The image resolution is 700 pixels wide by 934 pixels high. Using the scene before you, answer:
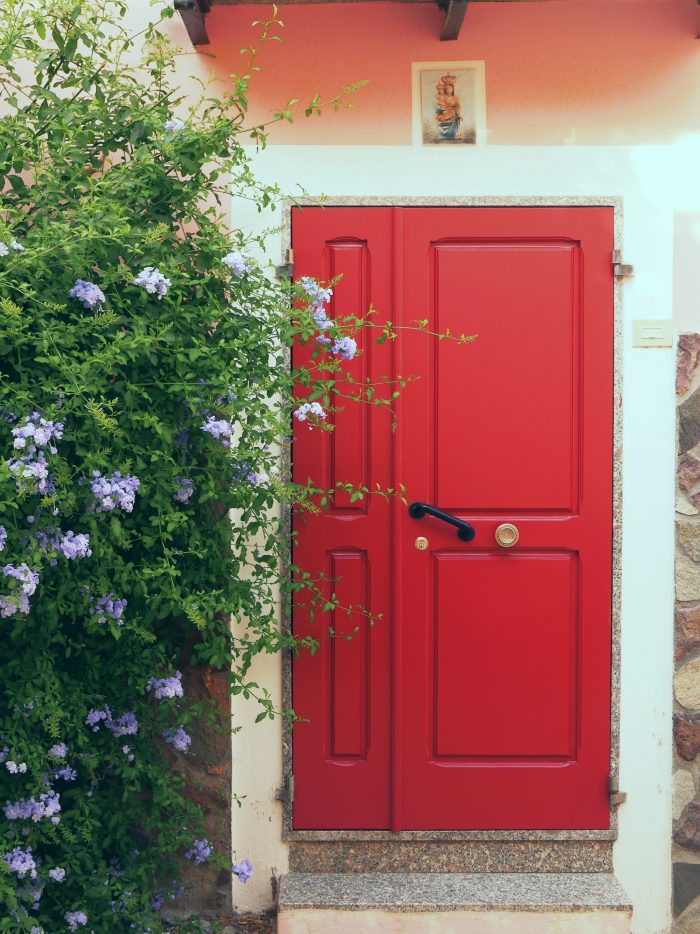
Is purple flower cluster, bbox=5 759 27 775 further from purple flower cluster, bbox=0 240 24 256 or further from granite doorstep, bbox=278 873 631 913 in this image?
purple flower cluster, bbox=0 240 24 256

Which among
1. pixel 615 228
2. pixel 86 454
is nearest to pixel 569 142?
pixel 615 228

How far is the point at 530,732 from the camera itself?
3.47m

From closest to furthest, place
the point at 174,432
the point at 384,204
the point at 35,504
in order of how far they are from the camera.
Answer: the point at 35,504 → the point at 174,432 → the point at 384,204

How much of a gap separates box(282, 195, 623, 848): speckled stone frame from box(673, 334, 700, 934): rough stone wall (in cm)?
21

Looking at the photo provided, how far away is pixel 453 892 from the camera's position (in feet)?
10.8

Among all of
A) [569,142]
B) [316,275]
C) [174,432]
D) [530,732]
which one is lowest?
[530,732]

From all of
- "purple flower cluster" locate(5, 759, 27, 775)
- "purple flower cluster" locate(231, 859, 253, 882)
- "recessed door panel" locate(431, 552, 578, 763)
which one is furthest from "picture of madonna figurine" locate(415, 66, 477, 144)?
"purple flower cluster" locate(231, 859, 253, 882)

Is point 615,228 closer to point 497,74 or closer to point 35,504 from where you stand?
point 497,74

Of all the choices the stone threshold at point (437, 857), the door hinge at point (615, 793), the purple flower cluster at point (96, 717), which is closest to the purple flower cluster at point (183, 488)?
the purple flower cluster at point (96, 717)

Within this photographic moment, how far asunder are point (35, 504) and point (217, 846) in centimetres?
152

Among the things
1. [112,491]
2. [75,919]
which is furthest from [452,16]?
[75,919]

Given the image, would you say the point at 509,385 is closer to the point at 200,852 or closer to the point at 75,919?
the point at 200,852

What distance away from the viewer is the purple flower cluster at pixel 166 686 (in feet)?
9.78

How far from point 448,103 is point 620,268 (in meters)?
0.82
